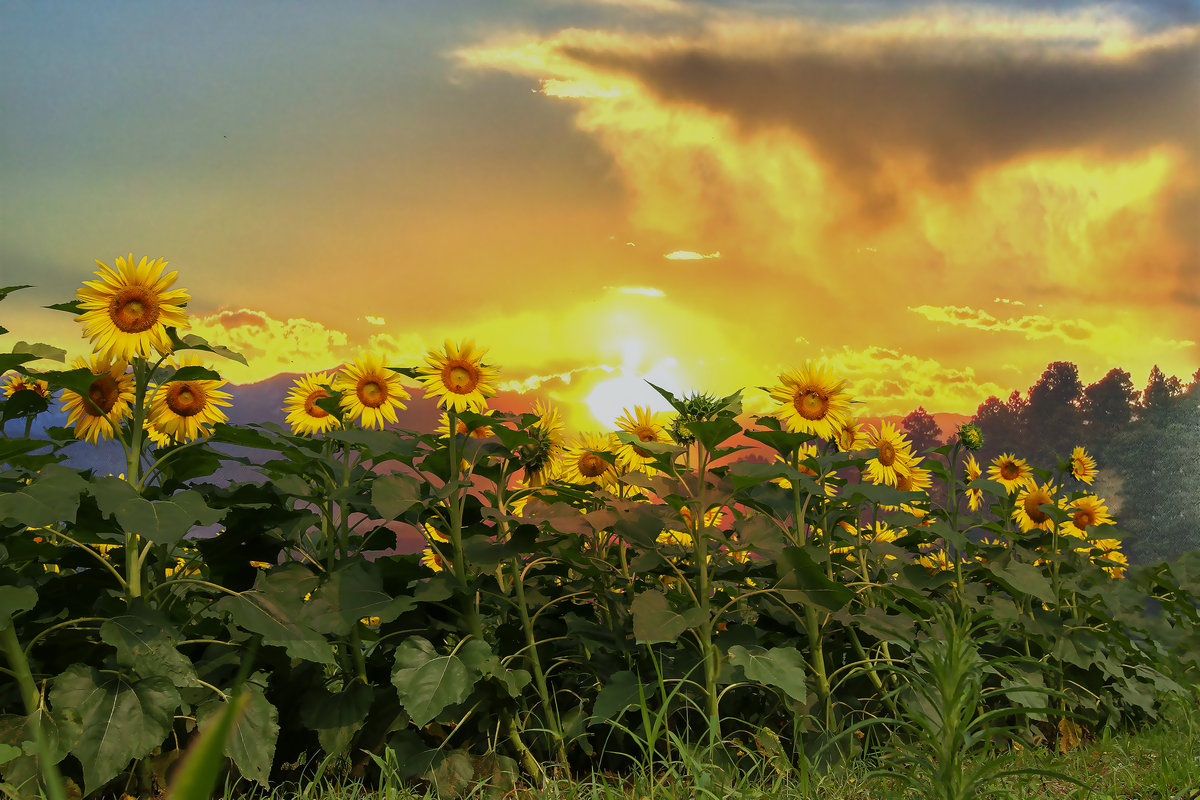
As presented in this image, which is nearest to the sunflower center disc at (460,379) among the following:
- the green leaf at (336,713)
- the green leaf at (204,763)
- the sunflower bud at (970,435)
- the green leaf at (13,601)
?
the green leaf at (336,713)

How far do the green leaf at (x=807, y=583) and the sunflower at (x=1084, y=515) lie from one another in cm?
302

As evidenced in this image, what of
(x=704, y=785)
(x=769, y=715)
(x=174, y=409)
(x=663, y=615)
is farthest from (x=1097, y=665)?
(x=174, y=409)

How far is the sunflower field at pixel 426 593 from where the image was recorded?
2.62 metres

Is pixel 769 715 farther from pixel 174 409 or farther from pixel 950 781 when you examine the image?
pixel 174 409

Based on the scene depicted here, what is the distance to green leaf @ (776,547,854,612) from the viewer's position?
119 inches

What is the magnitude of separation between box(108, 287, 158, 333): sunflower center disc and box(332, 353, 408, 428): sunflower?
0.68m

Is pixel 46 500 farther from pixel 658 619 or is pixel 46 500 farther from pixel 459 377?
pixel 658 619

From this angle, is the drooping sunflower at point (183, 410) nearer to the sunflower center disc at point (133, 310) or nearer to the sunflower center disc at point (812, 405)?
the sunflower center disc at point (133, 310)

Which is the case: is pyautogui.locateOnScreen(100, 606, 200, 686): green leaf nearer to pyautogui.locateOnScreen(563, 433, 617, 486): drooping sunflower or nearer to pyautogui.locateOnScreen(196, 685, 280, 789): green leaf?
pyautogui.locateOnScreen(196, 685, 280, 789): green leaf

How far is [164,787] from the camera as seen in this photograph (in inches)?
114

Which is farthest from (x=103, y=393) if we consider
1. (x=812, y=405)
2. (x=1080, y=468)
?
(x=1080, y=468)

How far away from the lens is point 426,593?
2.83 meters

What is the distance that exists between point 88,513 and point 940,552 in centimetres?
418

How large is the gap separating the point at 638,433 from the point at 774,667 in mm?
1315
